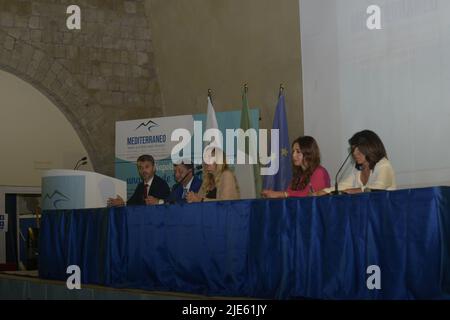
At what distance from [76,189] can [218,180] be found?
1365mm

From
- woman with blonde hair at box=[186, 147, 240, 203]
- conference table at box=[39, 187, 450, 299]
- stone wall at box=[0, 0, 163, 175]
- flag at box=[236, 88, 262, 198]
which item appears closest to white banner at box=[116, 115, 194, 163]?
flag at box=[236, 88, 262, 198]

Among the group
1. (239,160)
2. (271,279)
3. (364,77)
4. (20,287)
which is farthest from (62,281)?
(364,77)

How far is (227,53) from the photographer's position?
958 cm

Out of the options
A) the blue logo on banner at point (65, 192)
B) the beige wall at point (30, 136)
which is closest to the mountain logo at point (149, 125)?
the beige wall at point (30, 136)

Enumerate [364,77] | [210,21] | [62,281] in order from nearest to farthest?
[62,281] < [364,77] < [210,21]

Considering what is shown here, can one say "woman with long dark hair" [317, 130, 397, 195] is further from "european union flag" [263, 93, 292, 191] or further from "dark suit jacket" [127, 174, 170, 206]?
"european union flag" [263, 93, 292, 191]

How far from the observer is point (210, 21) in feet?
32.2

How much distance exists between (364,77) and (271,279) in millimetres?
3334

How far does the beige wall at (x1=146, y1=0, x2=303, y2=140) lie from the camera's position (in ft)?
28.5

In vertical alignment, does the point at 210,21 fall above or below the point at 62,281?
above

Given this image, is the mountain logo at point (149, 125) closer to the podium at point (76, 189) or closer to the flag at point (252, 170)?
the flag at point (252, 170)

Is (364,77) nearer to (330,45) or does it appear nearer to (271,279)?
(330,45)

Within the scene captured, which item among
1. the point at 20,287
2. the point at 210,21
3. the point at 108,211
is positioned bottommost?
the point at 20,287

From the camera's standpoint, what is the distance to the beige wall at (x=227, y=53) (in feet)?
28.5
